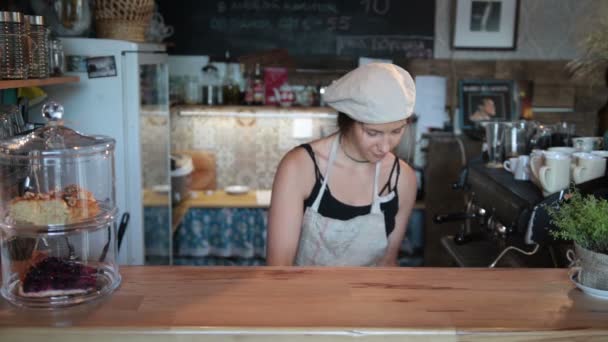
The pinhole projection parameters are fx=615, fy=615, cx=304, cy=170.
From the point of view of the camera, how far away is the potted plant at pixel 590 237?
4.52 feet

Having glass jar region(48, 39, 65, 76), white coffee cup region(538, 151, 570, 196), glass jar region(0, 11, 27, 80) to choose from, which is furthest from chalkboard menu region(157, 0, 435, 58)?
white coffee cup region(538, 151, 570, 196)

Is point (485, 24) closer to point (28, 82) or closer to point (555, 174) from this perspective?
point (555, 174)

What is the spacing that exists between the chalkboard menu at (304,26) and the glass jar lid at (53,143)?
286cm

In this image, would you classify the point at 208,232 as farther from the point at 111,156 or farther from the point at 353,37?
the point at 111,156

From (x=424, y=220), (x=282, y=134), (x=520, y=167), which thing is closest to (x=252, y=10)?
(x=282, y=134)

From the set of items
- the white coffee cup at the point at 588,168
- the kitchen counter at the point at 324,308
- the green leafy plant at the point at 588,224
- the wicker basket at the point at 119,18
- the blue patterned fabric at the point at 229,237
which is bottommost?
the blue patterned fabric at the point at 229,237

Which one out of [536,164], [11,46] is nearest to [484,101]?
[536,164]

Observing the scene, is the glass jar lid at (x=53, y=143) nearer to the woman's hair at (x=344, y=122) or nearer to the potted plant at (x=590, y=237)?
the woman's hair at (x=344, y=122)

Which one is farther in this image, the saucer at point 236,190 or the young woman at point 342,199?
the saucer at point 236,190

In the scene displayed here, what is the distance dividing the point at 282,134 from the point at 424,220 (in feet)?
3.96

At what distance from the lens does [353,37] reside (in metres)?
4.30

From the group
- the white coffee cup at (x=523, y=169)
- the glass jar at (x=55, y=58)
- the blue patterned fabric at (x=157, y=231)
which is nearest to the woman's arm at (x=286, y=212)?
the white coffee cup at (x=523, y=169)

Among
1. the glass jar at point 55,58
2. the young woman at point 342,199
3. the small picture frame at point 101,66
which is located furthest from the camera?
the small picture frame at point 101,66

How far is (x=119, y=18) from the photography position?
10.4 feet
